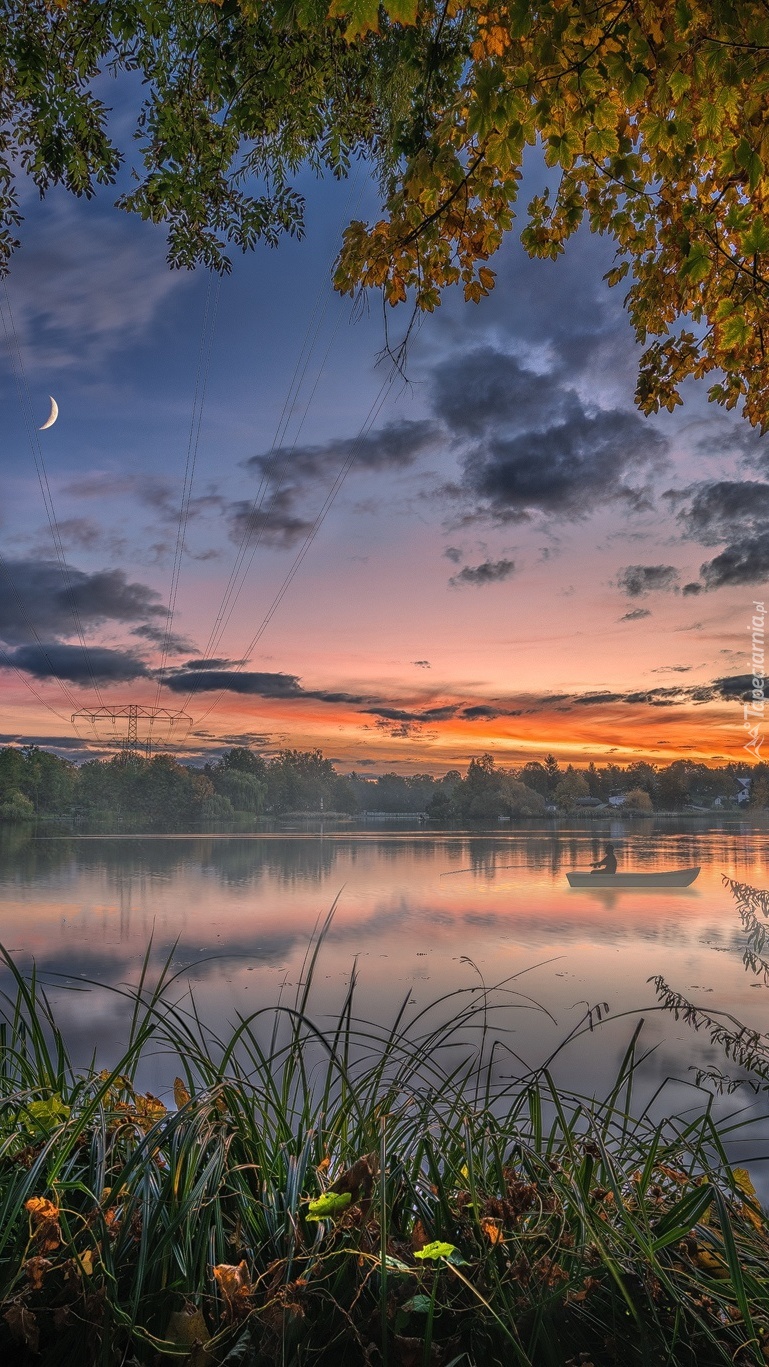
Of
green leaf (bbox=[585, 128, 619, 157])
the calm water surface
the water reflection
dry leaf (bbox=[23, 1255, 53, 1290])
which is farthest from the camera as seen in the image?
the water reflection

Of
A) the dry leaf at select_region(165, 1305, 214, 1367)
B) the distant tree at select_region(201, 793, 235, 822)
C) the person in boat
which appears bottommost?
the person in boat

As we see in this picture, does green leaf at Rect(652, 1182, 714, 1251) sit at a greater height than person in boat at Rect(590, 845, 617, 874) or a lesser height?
greater

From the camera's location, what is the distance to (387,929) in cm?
836

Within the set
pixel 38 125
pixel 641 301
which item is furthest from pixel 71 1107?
pixel 38 125

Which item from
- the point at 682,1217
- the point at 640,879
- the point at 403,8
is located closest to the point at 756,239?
the point at 403,8

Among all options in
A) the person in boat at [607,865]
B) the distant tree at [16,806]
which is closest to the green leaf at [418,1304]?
the distant tree at [16,806]

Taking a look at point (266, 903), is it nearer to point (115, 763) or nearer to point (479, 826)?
point (115, 763)

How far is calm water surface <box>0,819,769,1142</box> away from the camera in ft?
18.3

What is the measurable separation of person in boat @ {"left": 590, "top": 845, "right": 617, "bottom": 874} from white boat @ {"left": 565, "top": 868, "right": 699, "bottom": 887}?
→ 3.6 inches

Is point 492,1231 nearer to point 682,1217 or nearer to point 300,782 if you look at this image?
point 682,1217

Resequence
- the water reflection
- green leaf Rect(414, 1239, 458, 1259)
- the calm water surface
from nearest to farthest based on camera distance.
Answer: green leaf Rect(414, 1239, 458, 1259), the calm water surface, the water reflection

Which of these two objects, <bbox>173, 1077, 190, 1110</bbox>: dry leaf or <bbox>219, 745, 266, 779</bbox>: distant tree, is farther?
<bbox>219, 745, 266, 779</bbox>: distant tree

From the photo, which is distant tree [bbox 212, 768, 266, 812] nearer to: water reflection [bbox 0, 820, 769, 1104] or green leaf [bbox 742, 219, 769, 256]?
water reflection [bbox 0, 820, 769, 1104]

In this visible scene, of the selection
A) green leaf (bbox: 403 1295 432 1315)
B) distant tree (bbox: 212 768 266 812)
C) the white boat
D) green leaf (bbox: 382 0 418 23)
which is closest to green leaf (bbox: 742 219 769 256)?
green leaf (bbox: 382 0 418 23)
